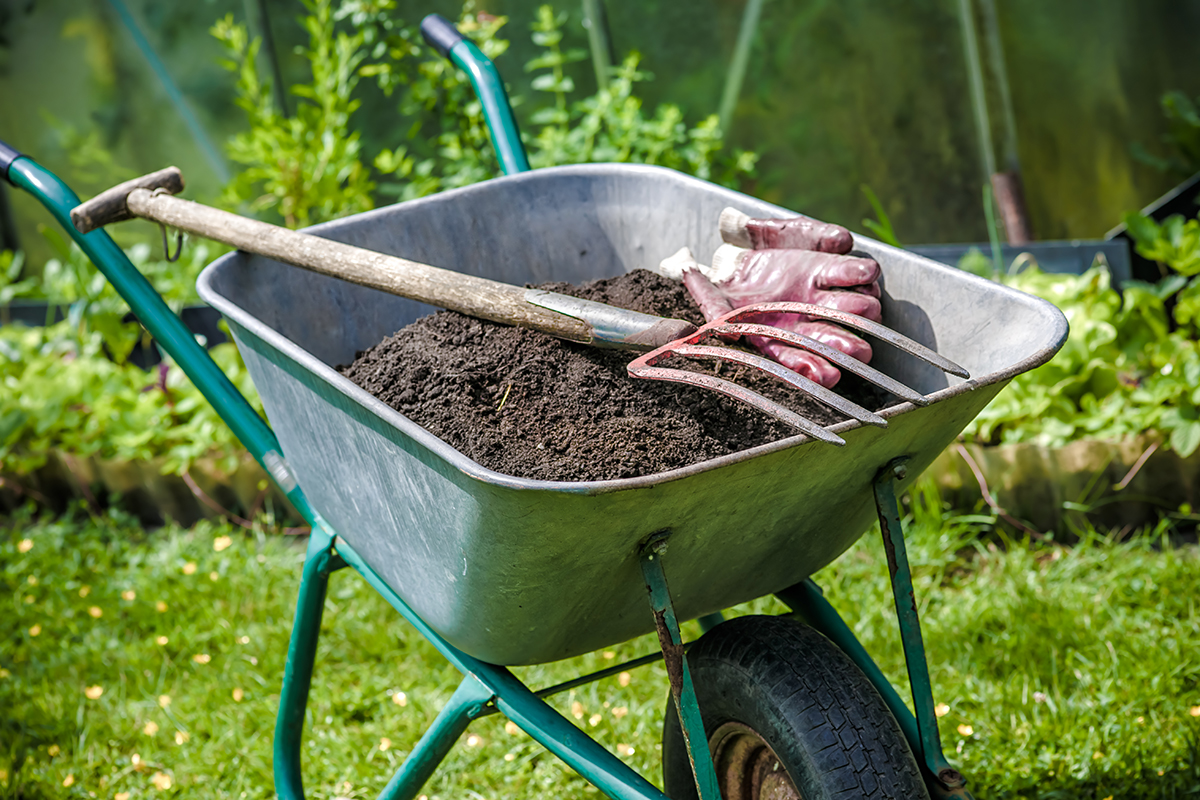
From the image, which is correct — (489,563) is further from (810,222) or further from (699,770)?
(810,222)

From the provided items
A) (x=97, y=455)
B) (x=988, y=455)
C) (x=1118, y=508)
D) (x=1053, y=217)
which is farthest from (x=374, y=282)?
(x=1053, y=217)

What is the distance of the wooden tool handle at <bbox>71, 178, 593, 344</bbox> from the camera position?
3.90 ft

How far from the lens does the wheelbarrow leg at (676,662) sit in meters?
1.02

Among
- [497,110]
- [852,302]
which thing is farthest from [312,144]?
[852,302]

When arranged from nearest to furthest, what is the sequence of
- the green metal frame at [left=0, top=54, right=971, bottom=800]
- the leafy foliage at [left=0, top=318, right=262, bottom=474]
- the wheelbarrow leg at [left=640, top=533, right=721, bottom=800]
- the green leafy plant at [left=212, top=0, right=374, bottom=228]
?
the wheelbarrow leg at [left=640, top=533, right=721, bottom=800], the green metal frame at [left=0, top=54, right=971, bottom=800], the leafy foliage at [left=0, top=318, right=262, bottom=474], the green leafy plant at [left=212, top=0, right=374, bottom=228]

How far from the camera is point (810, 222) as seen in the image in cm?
138

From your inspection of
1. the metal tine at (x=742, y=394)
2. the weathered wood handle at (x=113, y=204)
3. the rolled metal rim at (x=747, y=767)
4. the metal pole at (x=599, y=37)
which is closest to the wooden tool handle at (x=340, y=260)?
the weathered wood handle at (x=113, y=204)

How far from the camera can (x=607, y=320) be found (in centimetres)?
116

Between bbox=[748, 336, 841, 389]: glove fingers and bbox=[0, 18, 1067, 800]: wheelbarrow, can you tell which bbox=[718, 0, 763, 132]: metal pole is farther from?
bbox=[748, 336, 841, 389]: glove fingers

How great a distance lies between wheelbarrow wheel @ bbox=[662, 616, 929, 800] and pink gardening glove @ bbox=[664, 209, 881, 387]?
32 centimetres

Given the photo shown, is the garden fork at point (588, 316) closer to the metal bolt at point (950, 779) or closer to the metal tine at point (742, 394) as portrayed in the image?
the metal tine at point (742, 394)

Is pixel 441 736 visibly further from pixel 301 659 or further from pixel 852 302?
pixel 852 302

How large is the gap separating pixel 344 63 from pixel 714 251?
6.72 ft

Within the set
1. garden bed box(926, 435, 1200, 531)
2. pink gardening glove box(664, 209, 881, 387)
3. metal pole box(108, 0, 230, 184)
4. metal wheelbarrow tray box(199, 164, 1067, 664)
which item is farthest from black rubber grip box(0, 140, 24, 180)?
metal pole box(108, 0, 230, 184)
